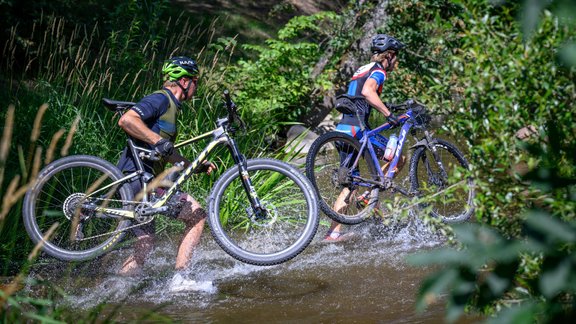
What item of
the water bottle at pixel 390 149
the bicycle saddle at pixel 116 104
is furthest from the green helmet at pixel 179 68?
the water bottle at pixel 390 149

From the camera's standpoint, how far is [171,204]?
6434mm

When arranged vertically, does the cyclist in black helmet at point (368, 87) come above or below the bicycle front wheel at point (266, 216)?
above

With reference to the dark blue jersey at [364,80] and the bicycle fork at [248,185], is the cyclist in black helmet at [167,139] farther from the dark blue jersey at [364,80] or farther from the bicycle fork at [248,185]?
the dark blue jersey at [364,80]

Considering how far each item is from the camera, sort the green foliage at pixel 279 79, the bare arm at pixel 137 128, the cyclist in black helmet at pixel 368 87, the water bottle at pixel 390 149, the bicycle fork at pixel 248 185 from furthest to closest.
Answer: the green foliage at pixel 279 79 < the water bottle at pixel 390 149 < the cyclist in black helmet at pixel 368 87 < the bicycle fork at pixel 248 185 < the bare arm at pixel 137 128

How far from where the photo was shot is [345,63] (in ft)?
38.2

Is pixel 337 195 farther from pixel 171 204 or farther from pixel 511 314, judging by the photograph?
pixel 511 314

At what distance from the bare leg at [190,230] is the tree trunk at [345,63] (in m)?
5.05

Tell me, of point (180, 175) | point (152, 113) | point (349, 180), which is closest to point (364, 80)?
point (349, 180)

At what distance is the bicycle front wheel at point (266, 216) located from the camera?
6.27 meters

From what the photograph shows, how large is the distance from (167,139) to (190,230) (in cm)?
74

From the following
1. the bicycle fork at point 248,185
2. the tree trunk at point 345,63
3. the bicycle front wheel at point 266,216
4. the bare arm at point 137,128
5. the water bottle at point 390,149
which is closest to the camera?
the bare arm at point 137,128

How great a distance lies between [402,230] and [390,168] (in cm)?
61

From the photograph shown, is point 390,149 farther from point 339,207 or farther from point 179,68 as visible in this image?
point 179,68

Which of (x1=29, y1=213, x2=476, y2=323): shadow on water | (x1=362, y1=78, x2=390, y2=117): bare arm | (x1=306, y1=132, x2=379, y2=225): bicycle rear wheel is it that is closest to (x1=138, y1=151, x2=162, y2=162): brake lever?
(x1=29, y1=213, x2=476, y2=323): shadow on water
